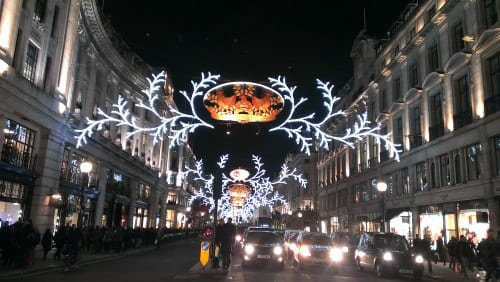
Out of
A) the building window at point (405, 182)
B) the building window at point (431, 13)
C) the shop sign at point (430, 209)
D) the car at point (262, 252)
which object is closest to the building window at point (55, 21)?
the car at point (262, 252)

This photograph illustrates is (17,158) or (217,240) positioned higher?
(17,158)

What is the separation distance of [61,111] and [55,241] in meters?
9.39

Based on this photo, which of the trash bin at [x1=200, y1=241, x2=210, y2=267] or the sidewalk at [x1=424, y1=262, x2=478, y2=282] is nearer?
the trash bin at [x1=200, y1=241, x2=210, y2=267]

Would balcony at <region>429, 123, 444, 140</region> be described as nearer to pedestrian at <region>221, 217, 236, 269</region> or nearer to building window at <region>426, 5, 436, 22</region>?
building window at <region>426, 5, 436, 22</region>

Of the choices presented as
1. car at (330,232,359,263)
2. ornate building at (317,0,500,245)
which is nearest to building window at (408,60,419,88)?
ornate building at (317,0,500,245)

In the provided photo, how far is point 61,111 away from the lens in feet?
91.3

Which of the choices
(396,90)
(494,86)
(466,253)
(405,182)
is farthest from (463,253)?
(396,90)

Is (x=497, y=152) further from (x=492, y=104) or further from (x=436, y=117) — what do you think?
(x=436, y=117)

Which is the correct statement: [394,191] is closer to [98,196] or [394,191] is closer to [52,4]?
[98,196]

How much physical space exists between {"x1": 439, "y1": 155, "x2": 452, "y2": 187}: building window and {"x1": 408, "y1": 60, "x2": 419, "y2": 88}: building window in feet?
24.4

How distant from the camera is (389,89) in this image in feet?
134

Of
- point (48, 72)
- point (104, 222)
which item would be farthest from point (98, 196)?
point (48, 72)

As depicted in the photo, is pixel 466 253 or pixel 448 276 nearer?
pixel 448 276

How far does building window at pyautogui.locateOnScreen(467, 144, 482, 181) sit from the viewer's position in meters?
25.7
